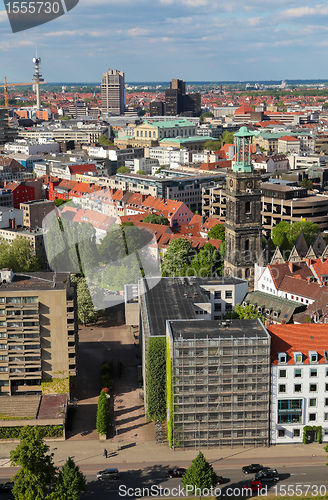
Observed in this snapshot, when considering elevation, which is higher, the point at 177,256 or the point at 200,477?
the point at 177,256

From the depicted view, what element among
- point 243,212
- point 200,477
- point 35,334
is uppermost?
point 243,212

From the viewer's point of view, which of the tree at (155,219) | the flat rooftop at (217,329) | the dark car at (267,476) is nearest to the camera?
the dark car at (267,476)

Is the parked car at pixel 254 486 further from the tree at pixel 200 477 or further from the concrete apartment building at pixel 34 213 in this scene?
the concrete apartment building at pixel 34 213

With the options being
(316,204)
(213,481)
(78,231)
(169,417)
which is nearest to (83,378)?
(169,417)

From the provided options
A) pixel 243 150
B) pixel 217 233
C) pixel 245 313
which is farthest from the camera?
pixel 217 233

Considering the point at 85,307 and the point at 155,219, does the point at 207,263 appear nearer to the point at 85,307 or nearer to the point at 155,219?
the point at 85,307

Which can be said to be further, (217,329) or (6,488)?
(217,329)

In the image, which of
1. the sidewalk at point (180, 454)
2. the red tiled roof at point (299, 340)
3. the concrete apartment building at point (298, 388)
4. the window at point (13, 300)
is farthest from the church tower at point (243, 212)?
the sidewalk at point (180, 454)

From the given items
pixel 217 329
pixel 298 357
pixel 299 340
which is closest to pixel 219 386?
pixel 217 329
